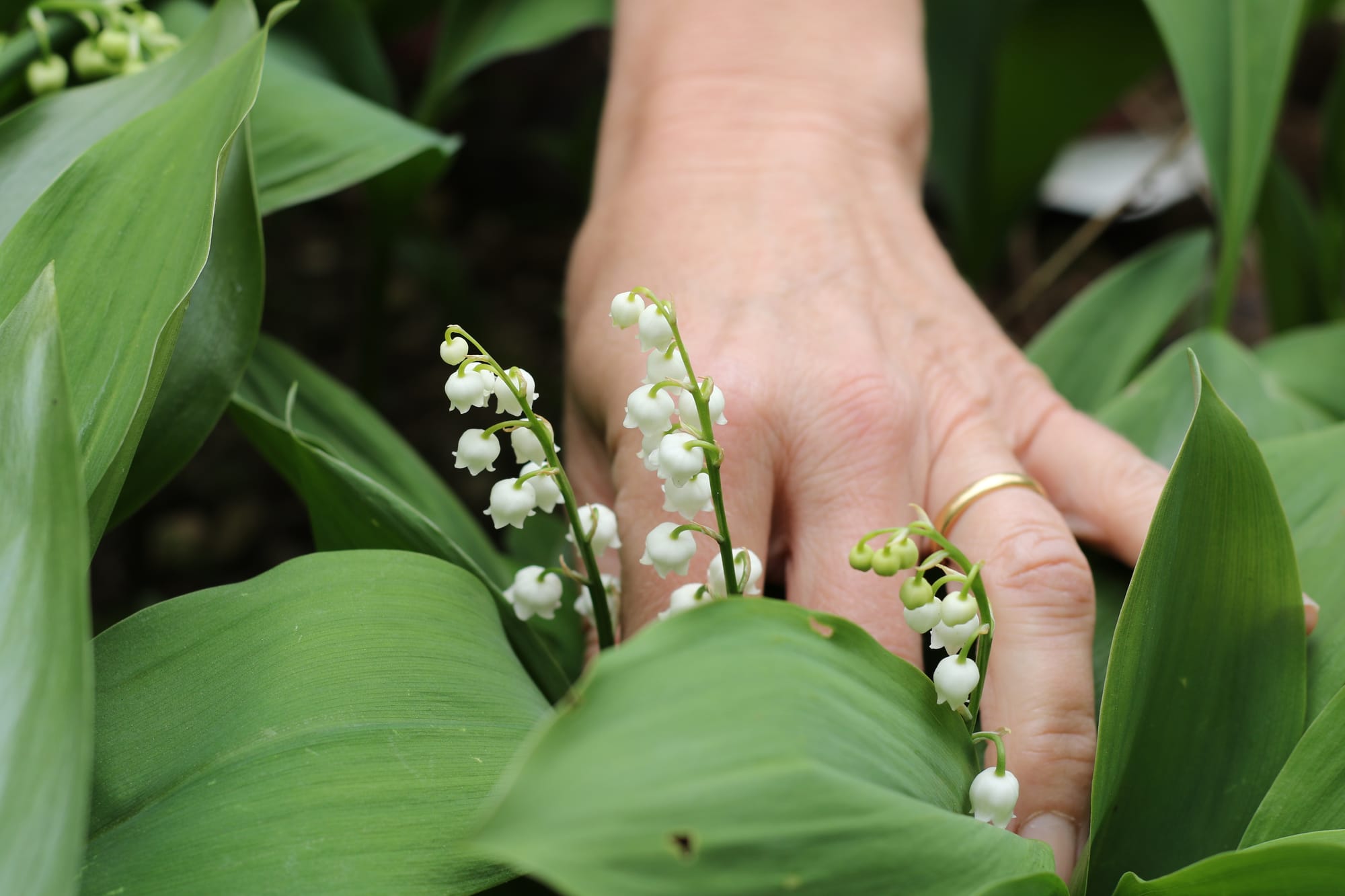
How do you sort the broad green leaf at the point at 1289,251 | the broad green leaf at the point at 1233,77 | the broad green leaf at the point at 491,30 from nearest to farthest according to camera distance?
the broad green leaf at the point at 1233,77
the broad green leaf at the point at 491,30
the broad green leaf at the point at 1289,251

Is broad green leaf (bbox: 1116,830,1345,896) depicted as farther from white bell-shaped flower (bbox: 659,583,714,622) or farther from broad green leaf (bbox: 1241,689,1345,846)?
white bell-shaped flower (bbox: 659,583,714,622)

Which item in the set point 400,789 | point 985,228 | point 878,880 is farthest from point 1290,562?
point 985,228

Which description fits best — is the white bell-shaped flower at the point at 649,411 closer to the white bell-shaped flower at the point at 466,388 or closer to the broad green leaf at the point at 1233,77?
the white bell-shaped flower at the point at 466,388

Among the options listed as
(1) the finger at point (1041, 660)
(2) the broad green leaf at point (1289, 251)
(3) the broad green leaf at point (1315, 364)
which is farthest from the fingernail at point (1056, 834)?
(2) the broad green leaf at point (1289, 251)

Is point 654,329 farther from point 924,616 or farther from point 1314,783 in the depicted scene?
point 1314,783

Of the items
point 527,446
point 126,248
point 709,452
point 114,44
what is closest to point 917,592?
point 709,452

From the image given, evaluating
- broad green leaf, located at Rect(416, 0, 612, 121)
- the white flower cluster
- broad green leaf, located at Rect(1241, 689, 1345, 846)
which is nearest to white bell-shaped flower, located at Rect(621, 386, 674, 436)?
the white flower cluster
